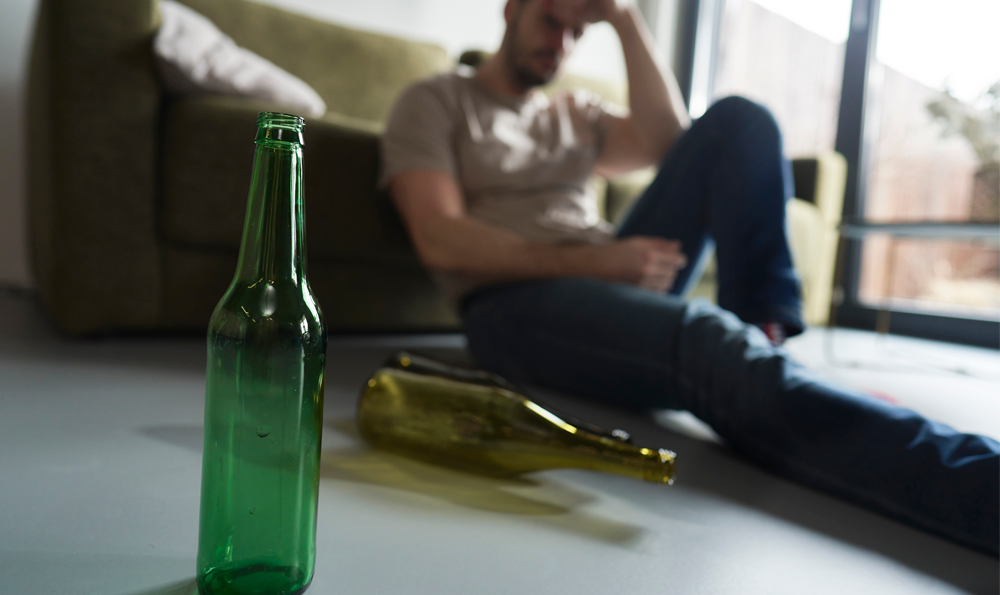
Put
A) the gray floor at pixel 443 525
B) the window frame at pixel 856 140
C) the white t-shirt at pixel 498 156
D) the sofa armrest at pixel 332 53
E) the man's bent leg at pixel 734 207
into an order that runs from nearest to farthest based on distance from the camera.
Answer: the gray floor at pixel 443 525, the man's bent leg at pixel 734 207, the white t-shirt at pixel 498 156, the sofa armrest at pixel 332 53, the window frame at pixel 856 140

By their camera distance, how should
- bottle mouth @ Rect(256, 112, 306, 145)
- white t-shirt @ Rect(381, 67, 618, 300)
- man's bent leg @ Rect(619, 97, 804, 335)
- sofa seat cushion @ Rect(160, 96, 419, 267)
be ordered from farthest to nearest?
sofa seat cushion @ Rect(160, 96, 419, 267) → white t-shirt @ Rect(381, 67, 618, 300) → man's bent leg @ Rect(619, 97, 804, 335) → bottle mouth @ Rect(256, 112, 306, 145)

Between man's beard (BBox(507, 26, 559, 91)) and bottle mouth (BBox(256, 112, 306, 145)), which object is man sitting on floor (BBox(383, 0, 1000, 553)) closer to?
man's beard (BBox(507, 26, 559, 91))

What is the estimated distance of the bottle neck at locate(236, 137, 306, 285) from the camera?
1.19ft

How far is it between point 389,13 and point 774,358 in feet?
8.15

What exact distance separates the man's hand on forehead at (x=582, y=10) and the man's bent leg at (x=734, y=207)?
13.1 inches

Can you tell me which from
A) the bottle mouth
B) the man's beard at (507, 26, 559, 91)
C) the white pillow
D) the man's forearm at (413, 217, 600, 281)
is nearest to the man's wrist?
the man's beard at (507, 26, 559, 91)

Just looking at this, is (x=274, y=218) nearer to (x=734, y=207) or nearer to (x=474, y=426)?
(x=474, y=426)

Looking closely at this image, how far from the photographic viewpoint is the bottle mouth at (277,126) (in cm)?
35

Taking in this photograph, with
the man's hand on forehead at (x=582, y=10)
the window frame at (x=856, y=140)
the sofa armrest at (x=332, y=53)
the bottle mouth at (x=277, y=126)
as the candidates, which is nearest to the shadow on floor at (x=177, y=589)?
the bottle mouth at (x=277, y=126)

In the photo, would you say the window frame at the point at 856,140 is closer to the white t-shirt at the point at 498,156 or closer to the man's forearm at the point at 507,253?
the white t-shirt at the point at 498,156

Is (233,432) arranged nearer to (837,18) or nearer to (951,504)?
(951,504)

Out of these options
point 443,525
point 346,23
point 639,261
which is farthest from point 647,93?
point 346,23

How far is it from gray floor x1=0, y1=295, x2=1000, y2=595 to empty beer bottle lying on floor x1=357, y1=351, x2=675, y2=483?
0.09 ft

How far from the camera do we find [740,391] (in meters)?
0.74
